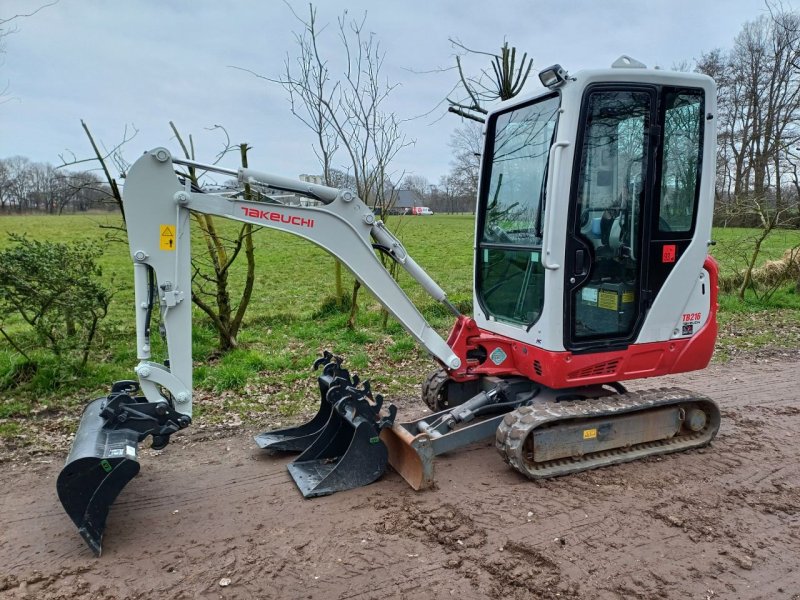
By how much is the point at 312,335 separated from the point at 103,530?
553 cm

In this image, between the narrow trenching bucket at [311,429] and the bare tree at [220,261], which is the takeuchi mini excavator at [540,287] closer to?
the narrow trenching bucket at [311,429]

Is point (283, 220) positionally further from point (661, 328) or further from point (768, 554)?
point (768, 554)

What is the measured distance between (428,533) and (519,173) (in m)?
2.91

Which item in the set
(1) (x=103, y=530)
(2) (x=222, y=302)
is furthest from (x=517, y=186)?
(2) (x=222, y=302)

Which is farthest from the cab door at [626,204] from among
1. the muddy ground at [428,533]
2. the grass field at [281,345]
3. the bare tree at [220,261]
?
the bare tree at [220,261]

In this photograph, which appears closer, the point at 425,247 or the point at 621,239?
the point at 621,239

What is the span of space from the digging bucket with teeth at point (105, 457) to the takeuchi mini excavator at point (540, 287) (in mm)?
20

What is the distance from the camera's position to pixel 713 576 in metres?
3.35

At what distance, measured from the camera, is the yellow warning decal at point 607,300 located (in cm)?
466

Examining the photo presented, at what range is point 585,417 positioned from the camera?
459 cm

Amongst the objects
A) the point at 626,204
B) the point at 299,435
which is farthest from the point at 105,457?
the point at 626,204

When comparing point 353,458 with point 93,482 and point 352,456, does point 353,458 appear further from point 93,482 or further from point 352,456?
point 93,482

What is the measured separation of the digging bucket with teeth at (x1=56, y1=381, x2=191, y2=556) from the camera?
138 inches

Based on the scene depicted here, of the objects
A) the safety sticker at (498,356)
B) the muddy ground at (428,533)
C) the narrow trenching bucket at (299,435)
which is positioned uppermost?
the safety sticker at (498,356)
